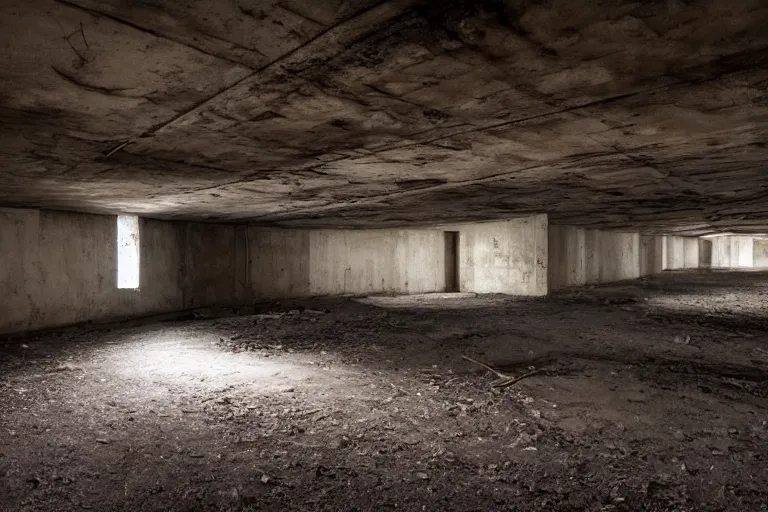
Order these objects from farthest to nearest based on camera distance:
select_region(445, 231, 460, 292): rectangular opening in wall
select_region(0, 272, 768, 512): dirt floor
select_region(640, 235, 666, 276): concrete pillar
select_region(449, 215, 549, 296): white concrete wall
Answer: select_region(640, 235, 666, 276): concrete pillar < select_region(445, 231, 460, 292): rectangular opening in wall < select_region(449, 215, 549, 296): white concrete wall < select_region(0, 272, 768, 512): dirt floor

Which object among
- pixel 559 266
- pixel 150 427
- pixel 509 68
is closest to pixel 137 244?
pixel 150 427

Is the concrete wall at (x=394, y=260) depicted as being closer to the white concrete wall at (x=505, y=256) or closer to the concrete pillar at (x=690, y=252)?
the white concrete wall at (x=505, y=256)

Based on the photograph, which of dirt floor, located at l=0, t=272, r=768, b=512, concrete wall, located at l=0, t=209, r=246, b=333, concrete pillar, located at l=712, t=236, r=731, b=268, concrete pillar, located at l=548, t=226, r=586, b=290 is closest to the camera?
dirt floor, located at l=0, t=272, r=768, b=512

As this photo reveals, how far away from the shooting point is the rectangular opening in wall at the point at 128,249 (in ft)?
28.2

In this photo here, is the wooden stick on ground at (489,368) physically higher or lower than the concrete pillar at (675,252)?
lower

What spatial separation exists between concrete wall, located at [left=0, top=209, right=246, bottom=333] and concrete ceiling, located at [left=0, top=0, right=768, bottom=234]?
2.80m

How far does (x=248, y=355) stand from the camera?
18.5ft

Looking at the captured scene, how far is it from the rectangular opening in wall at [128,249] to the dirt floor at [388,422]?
211 centimetres

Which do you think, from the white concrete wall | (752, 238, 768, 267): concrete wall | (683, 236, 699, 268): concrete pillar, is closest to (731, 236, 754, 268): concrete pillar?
(752, 238, 768, 267): concrete wall

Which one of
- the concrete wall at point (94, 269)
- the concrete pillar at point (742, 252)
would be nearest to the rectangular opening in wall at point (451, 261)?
the concrete wall at point (94, 269)

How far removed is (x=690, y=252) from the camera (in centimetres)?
2450

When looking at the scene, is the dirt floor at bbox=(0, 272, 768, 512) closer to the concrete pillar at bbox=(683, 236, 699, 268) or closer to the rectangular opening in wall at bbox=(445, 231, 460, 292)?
the rectangular opening in wall at bbox=(445, 231, 460, 292)

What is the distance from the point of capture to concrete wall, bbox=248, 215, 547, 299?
36.2 ft

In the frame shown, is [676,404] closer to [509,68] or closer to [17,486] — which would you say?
[509,68]
